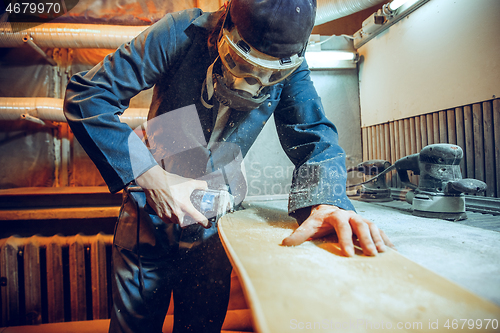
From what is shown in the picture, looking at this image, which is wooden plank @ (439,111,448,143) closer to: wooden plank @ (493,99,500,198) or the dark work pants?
wooden plank @ (493,99,500,198)

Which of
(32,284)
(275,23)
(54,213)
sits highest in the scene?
(275,23)

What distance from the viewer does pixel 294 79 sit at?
111 centimetres

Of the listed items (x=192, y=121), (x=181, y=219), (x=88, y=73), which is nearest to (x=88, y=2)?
(x=88, y=73)

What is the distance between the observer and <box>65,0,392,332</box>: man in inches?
30.7

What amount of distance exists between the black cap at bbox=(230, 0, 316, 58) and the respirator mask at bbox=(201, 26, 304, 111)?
27 millimetres

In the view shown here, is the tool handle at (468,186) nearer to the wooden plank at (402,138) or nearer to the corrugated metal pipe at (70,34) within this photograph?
the wooden plank at (402,138)

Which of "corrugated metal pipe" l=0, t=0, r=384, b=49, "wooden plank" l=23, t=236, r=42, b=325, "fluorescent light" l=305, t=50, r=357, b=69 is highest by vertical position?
"corrugated metal pipe" l=0, t=0, r=384, b=49

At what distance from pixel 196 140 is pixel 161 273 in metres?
0.63

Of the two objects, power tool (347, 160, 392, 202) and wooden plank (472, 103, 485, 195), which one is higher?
wooden plank (472, 103, 485, 195)

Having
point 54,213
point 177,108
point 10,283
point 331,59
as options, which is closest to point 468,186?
point 177,108

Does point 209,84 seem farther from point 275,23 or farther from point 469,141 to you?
point 469,141

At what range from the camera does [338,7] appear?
1954 millimetres

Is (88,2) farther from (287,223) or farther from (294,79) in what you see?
(287,223)

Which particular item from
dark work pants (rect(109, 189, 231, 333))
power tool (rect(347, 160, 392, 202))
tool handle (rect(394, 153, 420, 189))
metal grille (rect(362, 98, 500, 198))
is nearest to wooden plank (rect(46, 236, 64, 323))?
dark work pants (rect(109, 189, 231, 333))
